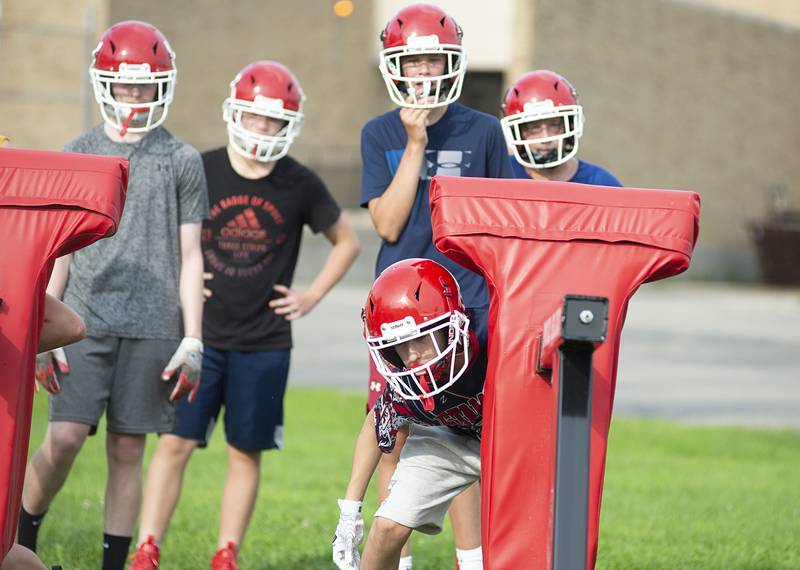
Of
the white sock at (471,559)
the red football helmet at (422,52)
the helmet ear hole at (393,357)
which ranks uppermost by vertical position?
the red football helmet at (422,52)

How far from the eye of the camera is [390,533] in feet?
12.7

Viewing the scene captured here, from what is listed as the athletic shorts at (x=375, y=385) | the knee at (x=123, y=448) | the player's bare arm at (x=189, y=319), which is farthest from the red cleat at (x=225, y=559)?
the athletic shorts at (x=375, y=385)

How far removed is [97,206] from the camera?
3.32 metres

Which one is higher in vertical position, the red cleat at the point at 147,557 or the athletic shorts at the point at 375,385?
the athletic shorts at the point at 375,385

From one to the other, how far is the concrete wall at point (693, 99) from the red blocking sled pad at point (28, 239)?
24151 mm

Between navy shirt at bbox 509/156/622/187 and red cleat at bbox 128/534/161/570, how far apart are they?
2.07 m

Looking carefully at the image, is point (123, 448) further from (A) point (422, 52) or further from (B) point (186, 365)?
(A) point (422, 52)

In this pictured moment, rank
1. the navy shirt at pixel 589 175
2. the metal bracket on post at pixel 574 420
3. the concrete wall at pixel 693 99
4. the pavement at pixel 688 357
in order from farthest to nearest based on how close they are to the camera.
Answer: the concrete wall at pixel 693 99, the pavement at pixel 688 357, the navy shirt at pixel 589 175, the metal bracket on post at pixel 574 420

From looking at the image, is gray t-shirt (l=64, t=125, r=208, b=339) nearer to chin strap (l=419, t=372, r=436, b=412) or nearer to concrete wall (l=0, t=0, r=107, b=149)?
chin strap (l=419, t=372, r=436, b=412)

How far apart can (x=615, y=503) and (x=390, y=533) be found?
3421 mm

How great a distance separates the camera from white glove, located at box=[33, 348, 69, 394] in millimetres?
4461

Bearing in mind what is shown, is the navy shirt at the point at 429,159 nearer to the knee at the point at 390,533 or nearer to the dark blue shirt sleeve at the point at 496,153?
the dark blue shirt sleeve at the point at 496,153

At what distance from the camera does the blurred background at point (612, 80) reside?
2750cm

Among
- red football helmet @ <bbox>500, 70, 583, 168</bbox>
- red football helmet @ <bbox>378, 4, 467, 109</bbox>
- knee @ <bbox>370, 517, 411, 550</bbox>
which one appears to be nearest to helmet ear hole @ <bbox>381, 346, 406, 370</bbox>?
knee @ <bbox>370, 517, 411, 550</bbox>
